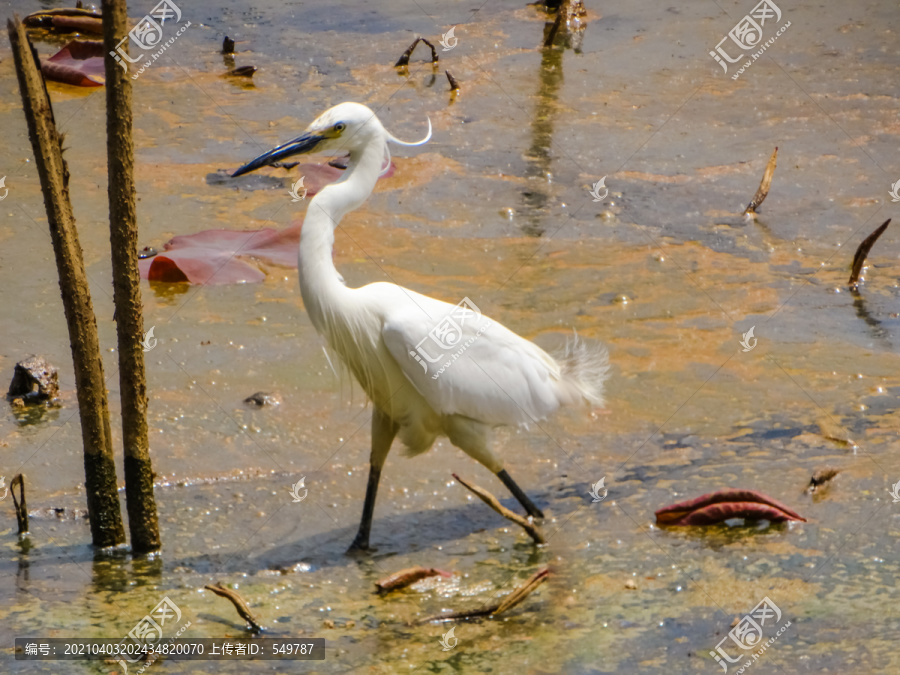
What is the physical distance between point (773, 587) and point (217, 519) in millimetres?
2427

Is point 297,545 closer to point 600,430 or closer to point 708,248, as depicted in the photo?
point 600,430

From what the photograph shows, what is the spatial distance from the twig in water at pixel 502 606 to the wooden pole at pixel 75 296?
1.42 m

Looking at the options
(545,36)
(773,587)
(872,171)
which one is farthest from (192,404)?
(545,36)

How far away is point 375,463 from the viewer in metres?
4.83

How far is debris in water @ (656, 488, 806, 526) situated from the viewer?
14.7 ft

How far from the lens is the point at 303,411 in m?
5.66
